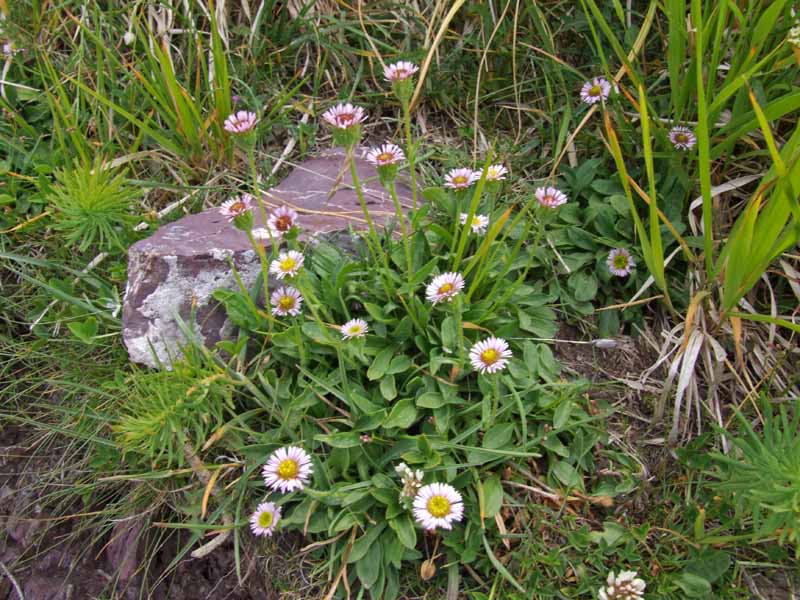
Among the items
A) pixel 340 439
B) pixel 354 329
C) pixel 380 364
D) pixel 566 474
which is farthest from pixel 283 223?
pixel 566 474

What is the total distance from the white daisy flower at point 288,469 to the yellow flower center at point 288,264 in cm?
46

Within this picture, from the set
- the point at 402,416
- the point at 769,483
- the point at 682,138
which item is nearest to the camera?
the point at 769,483

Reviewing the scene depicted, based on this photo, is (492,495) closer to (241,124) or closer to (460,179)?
(460,179)

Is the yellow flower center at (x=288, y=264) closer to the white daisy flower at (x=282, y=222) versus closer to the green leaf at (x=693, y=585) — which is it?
the white daisy flower at (x=282, y=222)

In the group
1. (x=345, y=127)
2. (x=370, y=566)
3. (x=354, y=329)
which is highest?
(x=345, y=127)

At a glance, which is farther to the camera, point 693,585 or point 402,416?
point 402,416

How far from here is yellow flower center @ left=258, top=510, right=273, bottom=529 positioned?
66.2 inches

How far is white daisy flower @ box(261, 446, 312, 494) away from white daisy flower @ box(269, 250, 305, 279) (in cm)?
44

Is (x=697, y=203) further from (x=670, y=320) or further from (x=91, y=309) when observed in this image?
(x=91, y=309)

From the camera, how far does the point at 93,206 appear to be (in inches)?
85.3

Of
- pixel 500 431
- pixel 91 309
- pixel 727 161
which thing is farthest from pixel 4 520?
pixel 727 161

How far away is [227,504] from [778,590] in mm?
1411

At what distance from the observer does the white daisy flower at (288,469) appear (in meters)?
1.64

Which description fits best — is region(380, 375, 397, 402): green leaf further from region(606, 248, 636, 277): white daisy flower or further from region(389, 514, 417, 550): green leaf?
region(606, 248, 636, 277): white daisy flower
